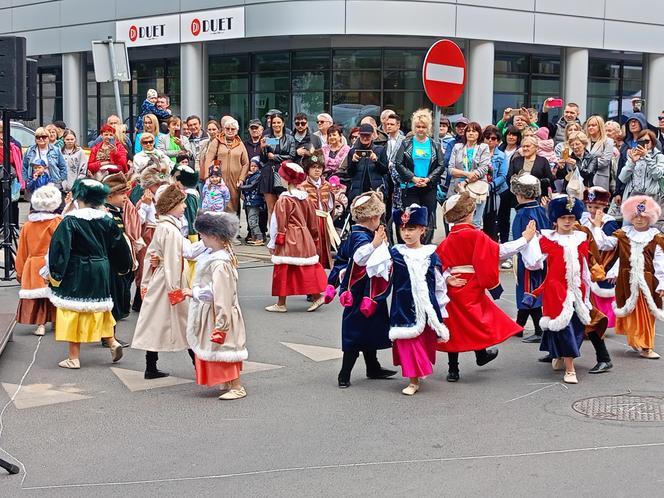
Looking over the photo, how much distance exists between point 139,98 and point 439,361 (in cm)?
2460

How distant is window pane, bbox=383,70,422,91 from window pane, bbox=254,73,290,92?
2668 mm

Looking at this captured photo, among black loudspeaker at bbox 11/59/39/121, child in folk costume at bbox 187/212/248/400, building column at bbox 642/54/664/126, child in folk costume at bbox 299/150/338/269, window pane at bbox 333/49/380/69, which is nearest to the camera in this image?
child in folk costume at bbox 187/212/248/400

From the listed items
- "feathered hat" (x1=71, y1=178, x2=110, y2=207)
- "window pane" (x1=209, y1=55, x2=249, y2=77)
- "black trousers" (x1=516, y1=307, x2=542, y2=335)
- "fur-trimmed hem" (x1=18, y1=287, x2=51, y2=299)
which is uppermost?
"window pane" (x1=209, y1=55, x2=249, y2=77)

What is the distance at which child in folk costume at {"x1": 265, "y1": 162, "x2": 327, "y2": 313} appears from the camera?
1081cm

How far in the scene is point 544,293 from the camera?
8.02 metres

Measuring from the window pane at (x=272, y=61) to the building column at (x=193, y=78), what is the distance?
1.69 metres

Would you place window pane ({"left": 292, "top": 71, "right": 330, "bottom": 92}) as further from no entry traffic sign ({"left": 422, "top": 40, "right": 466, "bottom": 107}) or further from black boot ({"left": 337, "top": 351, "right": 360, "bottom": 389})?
black boot ({"left": 337, "top": 351, "right": 360, "bottom": 389})

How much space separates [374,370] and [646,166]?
6.03 metres

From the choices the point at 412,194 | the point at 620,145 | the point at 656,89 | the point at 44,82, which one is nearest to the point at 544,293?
the point at 412,194

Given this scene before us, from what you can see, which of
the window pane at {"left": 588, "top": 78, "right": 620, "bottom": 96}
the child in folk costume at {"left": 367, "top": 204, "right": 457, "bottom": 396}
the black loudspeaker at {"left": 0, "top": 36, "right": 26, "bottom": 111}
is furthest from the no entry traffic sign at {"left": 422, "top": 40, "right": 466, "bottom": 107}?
the window pane at {"left": 588, "top": 78, "right": 620, "bottom": 96}

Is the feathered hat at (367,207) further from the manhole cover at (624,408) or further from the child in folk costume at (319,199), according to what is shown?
the child in folk costume at (319,199)

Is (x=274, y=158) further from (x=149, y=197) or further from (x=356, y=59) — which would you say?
(x=356, y=59)

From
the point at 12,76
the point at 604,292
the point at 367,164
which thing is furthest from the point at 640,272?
the point at 12,76

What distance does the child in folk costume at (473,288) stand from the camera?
7793 mm
